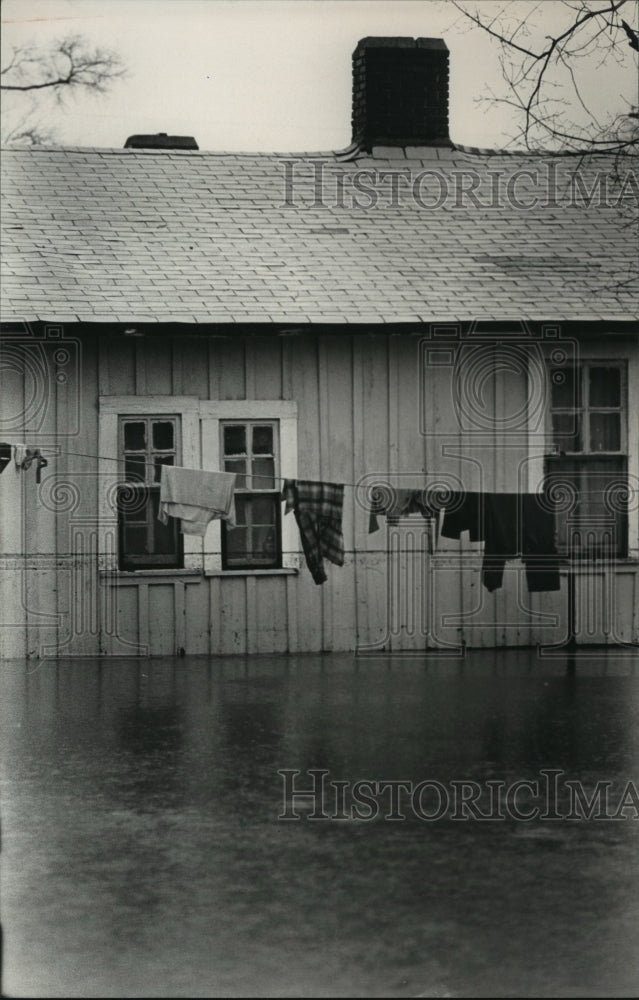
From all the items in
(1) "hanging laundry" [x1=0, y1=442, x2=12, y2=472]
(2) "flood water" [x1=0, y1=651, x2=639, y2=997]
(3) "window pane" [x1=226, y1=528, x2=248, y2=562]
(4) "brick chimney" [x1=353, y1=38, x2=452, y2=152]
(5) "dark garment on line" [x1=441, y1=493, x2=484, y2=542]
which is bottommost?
(2) "flood water" [x1=0, y1=651, x2=639, y2=997]

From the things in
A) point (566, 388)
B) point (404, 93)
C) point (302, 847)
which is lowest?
point (302, 847)

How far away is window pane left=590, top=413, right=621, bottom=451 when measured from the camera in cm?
1583

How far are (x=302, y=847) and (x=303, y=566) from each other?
732 centimetres

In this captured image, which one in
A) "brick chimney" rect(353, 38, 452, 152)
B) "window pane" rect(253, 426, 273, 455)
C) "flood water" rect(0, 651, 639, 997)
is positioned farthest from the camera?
"brick chimney" rect(353, 38, 452, 152)

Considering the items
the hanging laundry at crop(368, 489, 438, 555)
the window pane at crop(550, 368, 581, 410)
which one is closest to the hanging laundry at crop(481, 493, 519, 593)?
the hanging laundry at crop(368, 489, 438, 555)

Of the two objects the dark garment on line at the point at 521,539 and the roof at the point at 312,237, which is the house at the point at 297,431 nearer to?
the roof at the point at 312,237

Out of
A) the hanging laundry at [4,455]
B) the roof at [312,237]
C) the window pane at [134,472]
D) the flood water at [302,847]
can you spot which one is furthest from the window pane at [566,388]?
the hanging laundry at [4,455]

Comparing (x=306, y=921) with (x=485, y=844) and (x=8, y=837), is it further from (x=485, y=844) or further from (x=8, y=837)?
(x=8, y=837)

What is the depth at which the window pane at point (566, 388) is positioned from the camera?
51.1 feet

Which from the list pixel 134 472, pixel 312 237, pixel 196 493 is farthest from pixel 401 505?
pixel 312 237

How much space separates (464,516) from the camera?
47.7 ft

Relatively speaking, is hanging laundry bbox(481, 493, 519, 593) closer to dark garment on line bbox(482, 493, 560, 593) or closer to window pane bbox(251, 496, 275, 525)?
dark garment on line bbox(482, 493, 560, 593)

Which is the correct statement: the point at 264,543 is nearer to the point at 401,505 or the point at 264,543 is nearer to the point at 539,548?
the point at 401,505

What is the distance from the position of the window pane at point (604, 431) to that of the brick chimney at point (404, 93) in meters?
5.36
